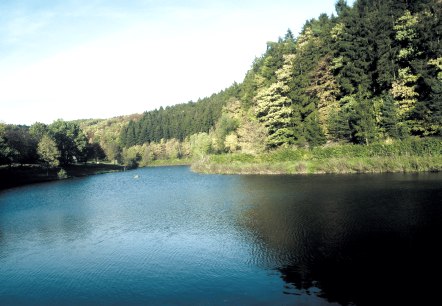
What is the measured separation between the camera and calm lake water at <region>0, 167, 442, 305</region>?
1435 cm

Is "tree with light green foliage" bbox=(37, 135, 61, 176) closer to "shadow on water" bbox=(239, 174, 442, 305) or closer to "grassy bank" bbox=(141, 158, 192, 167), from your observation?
"grassy bank" bbox=(141, 158, 192, 167)

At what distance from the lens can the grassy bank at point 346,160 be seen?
41750 mm

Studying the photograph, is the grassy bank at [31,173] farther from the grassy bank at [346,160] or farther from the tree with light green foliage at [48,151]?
the grassy bank at [346,160]

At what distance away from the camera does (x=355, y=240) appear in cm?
1955

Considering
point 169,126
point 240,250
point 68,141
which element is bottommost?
point 240,250

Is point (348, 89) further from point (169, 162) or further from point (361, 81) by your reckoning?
point (169, 162)

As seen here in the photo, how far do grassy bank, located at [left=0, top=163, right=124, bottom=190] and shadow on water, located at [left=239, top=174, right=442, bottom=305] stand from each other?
5967 cm

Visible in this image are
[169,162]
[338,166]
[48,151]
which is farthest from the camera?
[169,162]

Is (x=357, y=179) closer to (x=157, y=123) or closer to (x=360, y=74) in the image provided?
(x=360, y=74)

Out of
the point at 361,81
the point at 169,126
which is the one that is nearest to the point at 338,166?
the point at 361,81

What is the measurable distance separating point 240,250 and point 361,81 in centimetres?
4145

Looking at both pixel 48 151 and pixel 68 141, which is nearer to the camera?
pixel 48 151

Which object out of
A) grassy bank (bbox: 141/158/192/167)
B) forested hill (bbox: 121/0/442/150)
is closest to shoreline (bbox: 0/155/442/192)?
forested hill (bbox: 121/0/442/150)

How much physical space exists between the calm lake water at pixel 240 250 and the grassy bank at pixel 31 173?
140 ft
